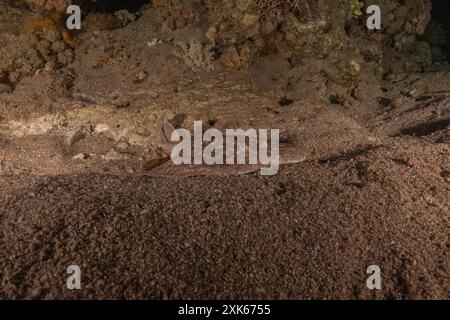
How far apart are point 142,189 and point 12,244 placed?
1.49 metres

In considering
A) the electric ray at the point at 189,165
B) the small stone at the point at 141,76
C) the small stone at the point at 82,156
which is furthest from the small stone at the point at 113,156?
the small stone at the point at 141,76

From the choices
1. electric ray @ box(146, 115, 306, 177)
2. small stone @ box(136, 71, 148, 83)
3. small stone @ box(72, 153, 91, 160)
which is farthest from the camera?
small stone @ box(136, 71, 148, 83)

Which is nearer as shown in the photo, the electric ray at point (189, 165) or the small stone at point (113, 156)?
the electric ray at point (189, 165)

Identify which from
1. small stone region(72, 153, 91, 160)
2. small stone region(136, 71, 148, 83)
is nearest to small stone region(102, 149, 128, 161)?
small stone region(72, 153, 91, 160)

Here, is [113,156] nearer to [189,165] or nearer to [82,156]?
[82,156]

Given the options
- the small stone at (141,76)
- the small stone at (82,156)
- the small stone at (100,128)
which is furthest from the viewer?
the small stone at (141,76)

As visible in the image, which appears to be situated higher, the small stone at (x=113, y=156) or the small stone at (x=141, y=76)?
the small stone at (x=141, y=76)

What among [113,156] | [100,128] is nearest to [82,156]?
[113,156]

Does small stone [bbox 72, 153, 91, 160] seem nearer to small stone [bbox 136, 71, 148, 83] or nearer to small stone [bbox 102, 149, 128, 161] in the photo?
small stone [bbox 102, 149, 128, 161]

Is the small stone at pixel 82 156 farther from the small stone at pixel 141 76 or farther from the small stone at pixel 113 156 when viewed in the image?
the small stone at pixel 141 76

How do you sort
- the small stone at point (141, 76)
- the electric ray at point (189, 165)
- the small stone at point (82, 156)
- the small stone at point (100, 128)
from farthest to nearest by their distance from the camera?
1. the small stone at point (141, 76)
2. the small stone at point (100, 128)
3. the small stone at point (82, 156)
4. the electric ray at point (189, 165)

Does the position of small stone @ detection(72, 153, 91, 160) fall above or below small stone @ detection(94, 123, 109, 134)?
below

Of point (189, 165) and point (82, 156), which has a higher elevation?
point (82, 156)
